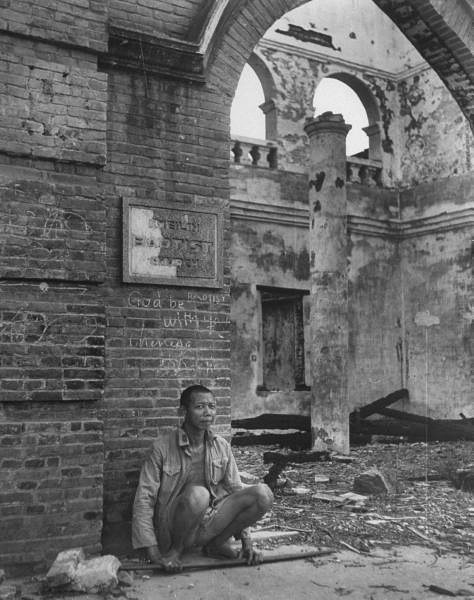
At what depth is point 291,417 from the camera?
12.3 m

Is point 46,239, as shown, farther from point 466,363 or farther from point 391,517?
point 466,363

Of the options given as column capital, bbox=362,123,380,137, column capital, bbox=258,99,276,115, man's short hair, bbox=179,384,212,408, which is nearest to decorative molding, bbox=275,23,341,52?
column capital, bbox=258,99,276,115

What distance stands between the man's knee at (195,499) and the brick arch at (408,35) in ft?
10.5

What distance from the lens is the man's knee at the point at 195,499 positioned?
4.57 meters

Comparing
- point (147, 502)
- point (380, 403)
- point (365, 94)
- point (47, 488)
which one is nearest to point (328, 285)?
point (380, 403)

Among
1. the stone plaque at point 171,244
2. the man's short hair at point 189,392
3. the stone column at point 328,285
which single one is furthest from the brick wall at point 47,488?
the stone column at point 328,285

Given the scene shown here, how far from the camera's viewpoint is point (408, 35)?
788 cm

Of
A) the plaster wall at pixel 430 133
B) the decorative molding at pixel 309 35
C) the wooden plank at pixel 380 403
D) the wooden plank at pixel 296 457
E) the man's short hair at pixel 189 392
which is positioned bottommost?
the wooden plank at pixel 296 457

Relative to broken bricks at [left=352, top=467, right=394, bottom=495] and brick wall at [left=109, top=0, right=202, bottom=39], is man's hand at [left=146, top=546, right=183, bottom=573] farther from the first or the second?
brick wall at [left=109, top=0, right=202, bottom=39]

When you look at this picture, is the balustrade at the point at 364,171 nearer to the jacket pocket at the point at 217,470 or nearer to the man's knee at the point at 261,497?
the jacket pocket at the point at 217,470

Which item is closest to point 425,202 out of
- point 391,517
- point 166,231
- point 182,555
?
point 391,517

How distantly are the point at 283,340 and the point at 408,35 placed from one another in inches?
279

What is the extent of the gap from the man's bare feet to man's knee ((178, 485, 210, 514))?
45 cm

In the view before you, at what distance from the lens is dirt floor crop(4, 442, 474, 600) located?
4297 millimetres
